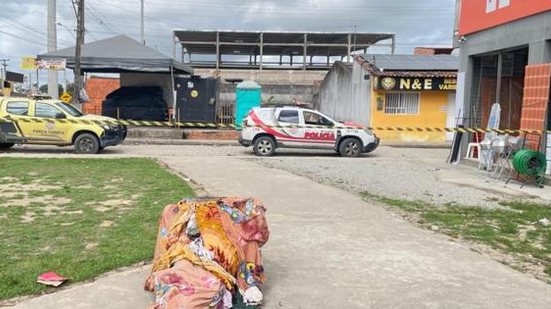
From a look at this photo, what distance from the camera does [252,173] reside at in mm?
12727

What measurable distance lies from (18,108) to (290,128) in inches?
323

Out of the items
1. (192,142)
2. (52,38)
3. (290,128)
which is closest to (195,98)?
(192,142)

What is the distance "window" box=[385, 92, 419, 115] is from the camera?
88.1ft

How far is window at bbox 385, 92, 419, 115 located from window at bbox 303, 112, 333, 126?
903 centimetres

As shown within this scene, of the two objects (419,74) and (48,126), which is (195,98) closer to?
(48,126)

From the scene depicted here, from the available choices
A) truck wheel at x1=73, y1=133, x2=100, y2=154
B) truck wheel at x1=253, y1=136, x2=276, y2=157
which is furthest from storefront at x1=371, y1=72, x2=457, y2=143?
truck wheel at x1=73, y1=133, x2=100, y2=154

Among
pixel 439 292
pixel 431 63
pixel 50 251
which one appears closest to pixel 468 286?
pixel 439 292

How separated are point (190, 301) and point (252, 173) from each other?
887 cm

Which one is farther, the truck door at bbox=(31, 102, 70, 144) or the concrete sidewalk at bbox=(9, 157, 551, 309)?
the truck door at bbox=(31, 102, 70, 144)

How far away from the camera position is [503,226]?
7.82 metres

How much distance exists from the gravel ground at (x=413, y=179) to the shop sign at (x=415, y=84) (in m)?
8.80

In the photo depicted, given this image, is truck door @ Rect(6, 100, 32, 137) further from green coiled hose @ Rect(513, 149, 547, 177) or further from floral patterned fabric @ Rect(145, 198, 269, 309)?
floral patterned fabric @ Rect(145, 198, 269, 309)

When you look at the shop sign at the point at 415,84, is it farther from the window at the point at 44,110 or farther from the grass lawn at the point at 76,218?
the grass lawn at the point at 76,218

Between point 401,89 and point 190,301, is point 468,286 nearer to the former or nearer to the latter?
point 190,301
